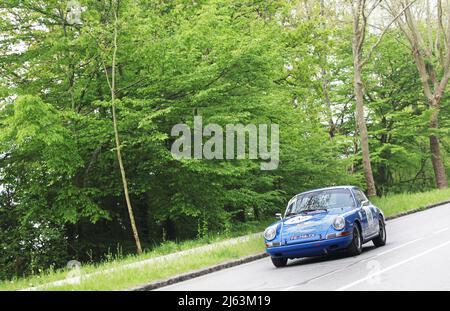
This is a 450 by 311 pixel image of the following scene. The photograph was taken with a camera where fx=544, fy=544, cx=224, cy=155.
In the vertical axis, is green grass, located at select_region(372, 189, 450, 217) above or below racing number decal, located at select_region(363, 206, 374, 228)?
below

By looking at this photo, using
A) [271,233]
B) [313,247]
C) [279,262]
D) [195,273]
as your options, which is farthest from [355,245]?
[195,273]

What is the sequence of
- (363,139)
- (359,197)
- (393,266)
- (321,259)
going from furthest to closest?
(363,139) → (359,197) → (321,259) → (393,266)

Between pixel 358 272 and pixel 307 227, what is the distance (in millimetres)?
2238

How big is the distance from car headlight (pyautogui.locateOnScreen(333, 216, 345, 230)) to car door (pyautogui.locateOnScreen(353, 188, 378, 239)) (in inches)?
42.2

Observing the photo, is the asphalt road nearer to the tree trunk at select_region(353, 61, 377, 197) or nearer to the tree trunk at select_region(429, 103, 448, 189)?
the tree trunk at select_region(353, 61, 377, 197)

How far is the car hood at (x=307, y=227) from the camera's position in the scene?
36.7ft

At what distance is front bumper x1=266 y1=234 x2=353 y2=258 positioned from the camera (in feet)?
36.3

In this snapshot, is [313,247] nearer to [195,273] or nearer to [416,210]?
[195,273]

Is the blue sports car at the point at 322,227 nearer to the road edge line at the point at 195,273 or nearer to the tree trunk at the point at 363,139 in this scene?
the road edge line at the point at 195,273

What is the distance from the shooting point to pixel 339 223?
1121cm

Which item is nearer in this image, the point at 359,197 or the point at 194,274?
the point at 194,274

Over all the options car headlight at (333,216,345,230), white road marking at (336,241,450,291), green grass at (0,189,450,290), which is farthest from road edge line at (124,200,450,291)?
white road marking at (336,241,450,291)
